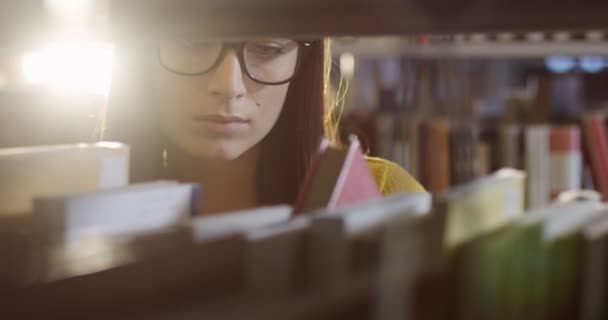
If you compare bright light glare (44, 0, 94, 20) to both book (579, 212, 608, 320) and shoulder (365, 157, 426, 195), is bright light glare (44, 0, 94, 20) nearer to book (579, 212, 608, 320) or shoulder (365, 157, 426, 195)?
book (579, 212, 608, 320)

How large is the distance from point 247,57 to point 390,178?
0.27 m

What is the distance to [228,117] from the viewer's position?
912 mm

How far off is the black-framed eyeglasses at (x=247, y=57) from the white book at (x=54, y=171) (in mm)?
247

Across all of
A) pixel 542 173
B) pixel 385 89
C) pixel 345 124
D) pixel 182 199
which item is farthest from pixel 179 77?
pixel 385 89

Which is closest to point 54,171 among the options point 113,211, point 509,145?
point 113,211

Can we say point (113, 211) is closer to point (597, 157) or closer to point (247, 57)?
point (247, 57)

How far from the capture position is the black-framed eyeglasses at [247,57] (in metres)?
0.82

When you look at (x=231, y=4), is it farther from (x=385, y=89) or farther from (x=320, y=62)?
(x=385, y=89)

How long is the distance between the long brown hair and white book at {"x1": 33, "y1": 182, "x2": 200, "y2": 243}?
511mm

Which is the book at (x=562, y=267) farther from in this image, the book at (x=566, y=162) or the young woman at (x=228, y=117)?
the book at (x=566, y=162)

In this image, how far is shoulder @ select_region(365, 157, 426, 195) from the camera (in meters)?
0.96

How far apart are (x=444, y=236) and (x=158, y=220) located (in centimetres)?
18

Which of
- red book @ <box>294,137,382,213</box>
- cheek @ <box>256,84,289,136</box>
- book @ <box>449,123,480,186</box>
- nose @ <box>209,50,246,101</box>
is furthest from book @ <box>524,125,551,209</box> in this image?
red book @ <box>294,137,382,213</box>

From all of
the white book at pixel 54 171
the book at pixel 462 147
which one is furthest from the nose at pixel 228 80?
the book at pixel 462 147
